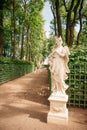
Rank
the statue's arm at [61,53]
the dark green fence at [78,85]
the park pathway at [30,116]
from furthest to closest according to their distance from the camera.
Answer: the dark green fence at [78,85] → the statue's arm at [61,53] → the park pathway at [30,116]

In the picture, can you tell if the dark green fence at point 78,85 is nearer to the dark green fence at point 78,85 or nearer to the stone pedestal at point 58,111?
the dark green fence at point 78,85

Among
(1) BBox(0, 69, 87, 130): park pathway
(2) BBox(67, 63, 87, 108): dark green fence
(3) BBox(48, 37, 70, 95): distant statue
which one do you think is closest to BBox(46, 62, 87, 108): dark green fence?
(2) BBox(67, 63, 87, 108): dark green fence

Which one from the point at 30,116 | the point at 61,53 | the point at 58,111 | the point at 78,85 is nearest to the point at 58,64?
the point at 61,53

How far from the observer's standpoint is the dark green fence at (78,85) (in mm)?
8773

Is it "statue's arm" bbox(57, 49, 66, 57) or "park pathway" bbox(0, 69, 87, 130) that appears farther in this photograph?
"statue's arm" bbox(57, 49, 66, 57)

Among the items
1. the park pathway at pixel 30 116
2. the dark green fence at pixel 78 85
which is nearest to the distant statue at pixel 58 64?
the park pathway at pixel 30 116

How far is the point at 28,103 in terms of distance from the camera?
9500 millimetres

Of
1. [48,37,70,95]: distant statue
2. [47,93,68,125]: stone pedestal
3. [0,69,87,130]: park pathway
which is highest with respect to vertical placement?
[48,37,70,95]: distant statue

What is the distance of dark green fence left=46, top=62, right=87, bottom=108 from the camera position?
877 cm

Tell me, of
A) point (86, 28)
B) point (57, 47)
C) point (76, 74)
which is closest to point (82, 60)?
point (76, 74)

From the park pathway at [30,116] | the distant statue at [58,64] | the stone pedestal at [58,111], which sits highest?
the distant statue at [58,64]

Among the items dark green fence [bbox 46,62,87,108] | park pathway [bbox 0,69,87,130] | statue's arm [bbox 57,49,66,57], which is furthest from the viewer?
dark green fence [bbox 46,62,87,108]

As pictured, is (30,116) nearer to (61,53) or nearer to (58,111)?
(58,111)

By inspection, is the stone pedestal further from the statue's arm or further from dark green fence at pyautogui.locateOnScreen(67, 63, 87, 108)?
dark green fence at pyautogui.locateOnScreen(67, 63, 87, 108)
